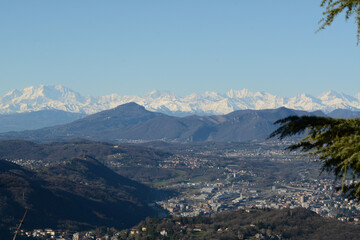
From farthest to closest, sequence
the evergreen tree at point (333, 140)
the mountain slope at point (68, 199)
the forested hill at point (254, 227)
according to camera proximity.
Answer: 1. the mountain slope at point (68, 199)
2. the forested hill at point (254, 227)
3. the evergreen tree at point (333, 140)

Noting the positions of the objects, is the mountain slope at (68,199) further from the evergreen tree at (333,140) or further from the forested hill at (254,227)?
the evergreen tree at (333,140)

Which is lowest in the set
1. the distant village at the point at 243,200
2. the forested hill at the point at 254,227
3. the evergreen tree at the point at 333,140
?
the distant village at the point at 243,200

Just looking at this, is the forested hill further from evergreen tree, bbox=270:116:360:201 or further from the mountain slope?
evergreen tree, bbox=270:116:360:201

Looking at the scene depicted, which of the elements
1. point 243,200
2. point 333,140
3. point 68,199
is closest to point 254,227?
point 68,199

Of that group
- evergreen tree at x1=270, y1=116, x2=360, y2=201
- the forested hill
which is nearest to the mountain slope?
the forested hill

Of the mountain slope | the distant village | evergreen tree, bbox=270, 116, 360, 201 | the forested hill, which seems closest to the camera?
evergreen tree, bbox=270, 116, 360, 201

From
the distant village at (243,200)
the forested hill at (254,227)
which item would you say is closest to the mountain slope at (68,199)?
the distant village at (243,200)

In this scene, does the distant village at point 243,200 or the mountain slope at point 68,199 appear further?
the mountain slope at point 68,199

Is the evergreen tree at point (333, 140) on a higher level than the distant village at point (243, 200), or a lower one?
higher

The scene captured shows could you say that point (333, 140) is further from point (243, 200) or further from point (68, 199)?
point (243, 200)

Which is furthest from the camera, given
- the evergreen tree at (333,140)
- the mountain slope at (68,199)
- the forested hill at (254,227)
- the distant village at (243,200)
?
the mountain slope at (68,199)
